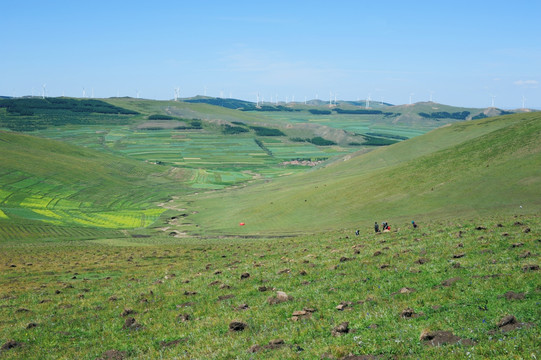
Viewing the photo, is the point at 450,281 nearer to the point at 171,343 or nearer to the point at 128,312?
the point at 171,343

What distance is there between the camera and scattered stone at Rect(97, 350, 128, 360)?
18.8 metres

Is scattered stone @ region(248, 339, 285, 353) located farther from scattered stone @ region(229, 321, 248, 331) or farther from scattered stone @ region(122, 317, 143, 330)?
scattered stone @ region(122, 317, 143, 330)

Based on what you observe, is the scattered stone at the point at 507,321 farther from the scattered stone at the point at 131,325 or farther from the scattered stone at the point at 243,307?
the scattered stone at the point at 131,325

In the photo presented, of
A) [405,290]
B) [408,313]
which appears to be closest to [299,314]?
[408,313]

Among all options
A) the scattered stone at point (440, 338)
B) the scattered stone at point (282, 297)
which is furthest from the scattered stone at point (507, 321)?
the scattered stone at point (282, 297)

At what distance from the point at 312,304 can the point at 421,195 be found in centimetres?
6968

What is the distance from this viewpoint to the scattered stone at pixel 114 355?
18.8 meters

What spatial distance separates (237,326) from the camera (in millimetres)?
19641

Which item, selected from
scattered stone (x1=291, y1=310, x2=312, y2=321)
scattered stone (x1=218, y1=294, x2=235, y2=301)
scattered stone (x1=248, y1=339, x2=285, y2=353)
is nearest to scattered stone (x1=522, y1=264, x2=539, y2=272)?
scattered stone (x1=291, y1=310, x2=312, y2=321)

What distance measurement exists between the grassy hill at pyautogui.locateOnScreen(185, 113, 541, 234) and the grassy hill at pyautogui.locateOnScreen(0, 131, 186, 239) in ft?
87.5

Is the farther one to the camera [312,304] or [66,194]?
[66,194]

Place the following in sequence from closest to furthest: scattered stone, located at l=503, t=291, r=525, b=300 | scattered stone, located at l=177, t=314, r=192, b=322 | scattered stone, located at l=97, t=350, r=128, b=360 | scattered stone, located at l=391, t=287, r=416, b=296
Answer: scattered stone, located at l=503, t=291, r=525, b=300 < scattered stone, located at l=97, t=350, r=128, b=360 < scattered stone, located at l=391, t=287, r=416, b=296 < scattered stone, located at l=177, t=314, r=192, b=322

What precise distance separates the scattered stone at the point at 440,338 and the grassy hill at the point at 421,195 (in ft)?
184

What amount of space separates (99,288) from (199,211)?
9161 cm
